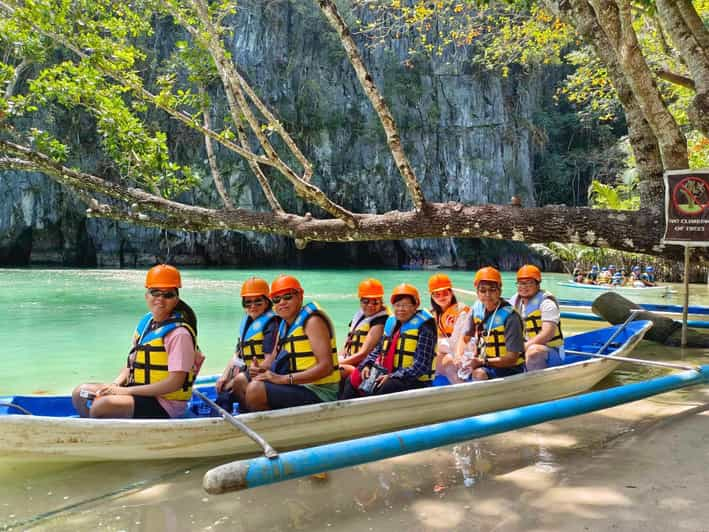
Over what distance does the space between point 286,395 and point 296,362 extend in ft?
0.72

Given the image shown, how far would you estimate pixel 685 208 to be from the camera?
5.38 m

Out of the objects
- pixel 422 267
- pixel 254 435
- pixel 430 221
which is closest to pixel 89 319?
pixel 430 221

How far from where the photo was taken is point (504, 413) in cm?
343

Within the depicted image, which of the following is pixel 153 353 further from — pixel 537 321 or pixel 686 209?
pixel 686 209

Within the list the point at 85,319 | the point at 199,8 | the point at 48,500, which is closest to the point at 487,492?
the point at 48,500

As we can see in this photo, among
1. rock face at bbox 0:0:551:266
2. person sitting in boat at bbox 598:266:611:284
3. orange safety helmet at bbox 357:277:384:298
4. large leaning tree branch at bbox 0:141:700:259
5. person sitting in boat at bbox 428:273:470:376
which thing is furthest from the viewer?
rock face at bbox 0:0:551:266

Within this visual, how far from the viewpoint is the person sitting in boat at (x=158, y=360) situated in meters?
3.31

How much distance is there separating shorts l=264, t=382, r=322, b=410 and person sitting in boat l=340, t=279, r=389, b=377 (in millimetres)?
863

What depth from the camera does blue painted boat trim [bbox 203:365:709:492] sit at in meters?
2.44

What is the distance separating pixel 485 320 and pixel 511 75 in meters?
28.9

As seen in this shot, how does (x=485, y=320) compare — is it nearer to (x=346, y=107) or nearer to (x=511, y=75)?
(x=346, y=107)

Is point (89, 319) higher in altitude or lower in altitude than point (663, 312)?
lower

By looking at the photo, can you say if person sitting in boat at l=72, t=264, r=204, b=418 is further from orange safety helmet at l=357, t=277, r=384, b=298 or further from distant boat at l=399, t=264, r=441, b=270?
distant boat at l=399, t=264, r=441, b=270

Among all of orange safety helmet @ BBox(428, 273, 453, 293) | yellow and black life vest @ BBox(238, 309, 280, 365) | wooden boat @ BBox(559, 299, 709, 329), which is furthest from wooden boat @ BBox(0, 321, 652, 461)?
wooden boat @ BBox(559, 299, 709, 329)
